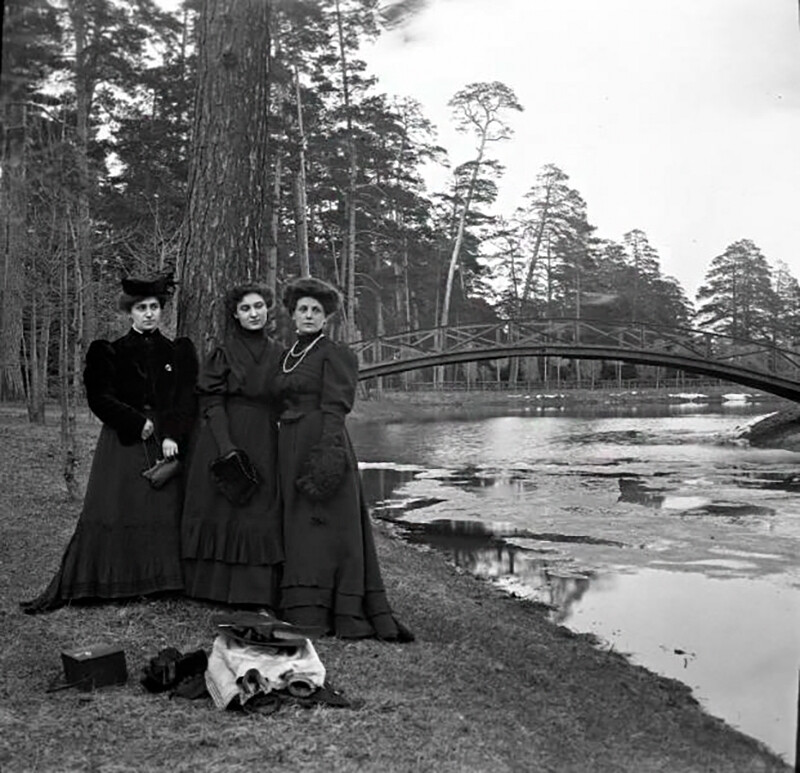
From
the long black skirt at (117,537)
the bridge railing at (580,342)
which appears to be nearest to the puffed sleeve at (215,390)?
the long black skirt at (117,537)

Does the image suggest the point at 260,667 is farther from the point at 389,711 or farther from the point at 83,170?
the point at 83,170

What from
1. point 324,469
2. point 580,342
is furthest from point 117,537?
point 580,342

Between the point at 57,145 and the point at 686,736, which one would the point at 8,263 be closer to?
the point at 57,145

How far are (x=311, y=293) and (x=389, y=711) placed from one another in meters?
1.86

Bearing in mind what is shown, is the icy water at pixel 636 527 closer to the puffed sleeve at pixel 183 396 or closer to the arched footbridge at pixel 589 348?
the arched footbridge at pixel 589 348

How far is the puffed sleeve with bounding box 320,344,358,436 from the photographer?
4152mm

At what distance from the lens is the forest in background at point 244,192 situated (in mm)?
5055

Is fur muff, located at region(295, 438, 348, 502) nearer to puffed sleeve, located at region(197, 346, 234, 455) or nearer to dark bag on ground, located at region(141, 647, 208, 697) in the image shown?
puffed sleeve, located at region(197, 346, 234, 455)

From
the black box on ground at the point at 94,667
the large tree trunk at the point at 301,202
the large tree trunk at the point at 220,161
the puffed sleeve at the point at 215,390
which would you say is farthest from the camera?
the large tree trunk at the point at 301,202

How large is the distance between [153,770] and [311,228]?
521 centimetres

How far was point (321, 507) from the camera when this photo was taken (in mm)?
4234

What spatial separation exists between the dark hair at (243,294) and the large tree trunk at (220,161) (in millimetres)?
629

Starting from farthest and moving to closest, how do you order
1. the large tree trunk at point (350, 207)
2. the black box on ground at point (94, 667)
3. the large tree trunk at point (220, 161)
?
1. the large tree trunk at point (350, 207)
2. the large tree trunk at point (220, 161)
3. the black box on ground at point (94, 667)

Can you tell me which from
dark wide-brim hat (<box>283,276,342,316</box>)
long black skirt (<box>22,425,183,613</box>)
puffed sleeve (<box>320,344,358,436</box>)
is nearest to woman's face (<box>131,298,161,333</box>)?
long black skirt (<box>22,425,183,613</box>)
